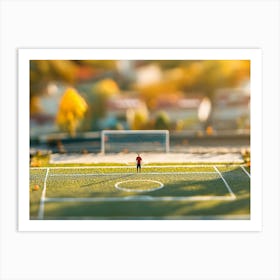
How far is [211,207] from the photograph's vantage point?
15305mm

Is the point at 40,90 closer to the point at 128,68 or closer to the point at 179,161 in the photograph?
the point at 128,68

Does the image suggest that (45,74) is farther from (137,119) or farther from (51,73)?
(137,119)

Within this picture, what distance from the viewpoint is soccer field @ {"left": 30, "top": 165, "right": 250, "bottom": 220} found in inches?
591

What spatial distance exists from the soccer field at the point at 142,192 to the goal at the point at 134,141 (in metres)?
3.30

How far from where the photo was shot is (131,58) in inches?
627

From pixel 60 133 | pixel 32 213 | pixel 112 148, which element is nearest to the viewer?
pixel 32 213

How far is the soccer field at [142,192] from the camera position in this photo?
15008 millimetres

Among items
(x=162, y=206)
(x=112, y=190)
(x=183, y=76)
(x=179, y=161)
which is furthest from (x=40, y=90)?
(x=162, y=206)

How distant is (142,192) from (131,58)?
425cm

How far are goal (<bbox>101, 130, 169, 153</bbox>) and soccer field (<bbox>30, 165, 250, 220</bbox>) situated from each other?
10.8 ft

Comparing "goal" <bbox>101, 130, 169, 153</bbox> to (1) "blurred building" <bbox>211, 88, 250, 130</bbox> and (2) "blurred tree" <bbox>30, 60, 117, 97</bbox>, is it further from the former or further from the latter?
(2) "blurred tree" <bbox>30, 60, 117, 97</bbox>

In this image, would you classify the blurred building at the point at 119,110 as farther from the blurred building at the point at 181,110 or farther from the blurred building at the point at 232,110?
the blurred building at the point at 232,110

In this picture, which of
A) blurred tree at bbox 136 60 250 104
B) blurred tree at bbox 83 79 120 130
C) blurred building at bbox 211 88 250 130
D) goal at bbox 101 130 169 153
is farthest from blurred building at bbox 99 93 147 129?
blurred building at bbox 211 88 250 130
